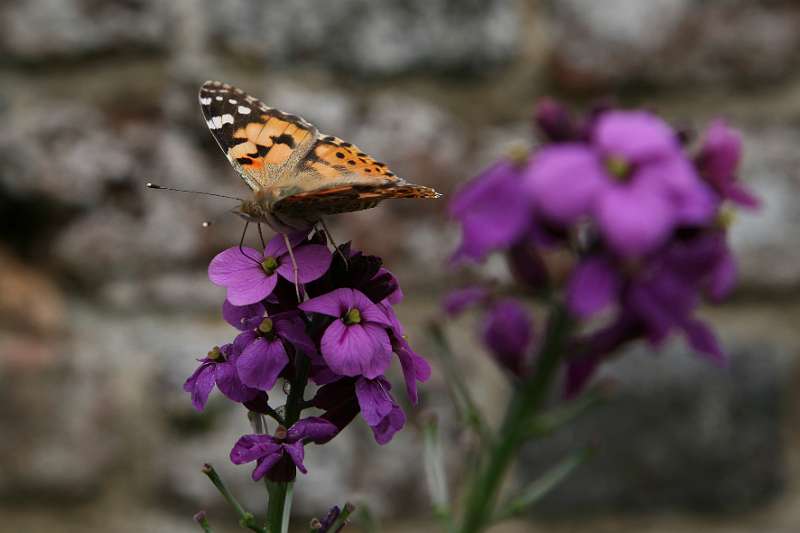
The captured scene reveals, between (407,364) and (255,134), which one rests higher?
(255,134)

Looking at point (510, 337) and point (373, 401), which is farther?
point (510, 337)

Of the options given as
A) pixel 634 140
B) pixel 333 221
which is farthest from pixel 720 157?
pixel 333 221

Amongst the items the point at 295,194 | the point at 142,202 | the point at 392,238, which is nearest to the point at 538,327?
the point at 392,238

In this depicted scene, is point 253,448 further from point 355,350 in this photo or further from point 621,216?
point 621,216

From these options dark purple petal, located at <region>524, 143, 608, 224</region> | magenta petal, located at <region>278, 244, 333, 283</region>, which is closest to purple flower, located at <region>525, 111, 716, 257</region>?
dark purple petal, located at <region>524, 143, 608, 224</region>

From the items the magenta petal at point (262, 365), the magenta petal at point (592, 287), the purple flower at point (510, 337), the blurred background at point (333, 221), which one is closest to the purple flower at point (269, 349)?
the magenta petal at point (262, 365)

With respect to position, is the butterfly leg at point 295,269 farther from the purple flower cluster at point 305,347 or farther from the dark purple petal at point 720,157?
the dark purple petal at point 720,157
